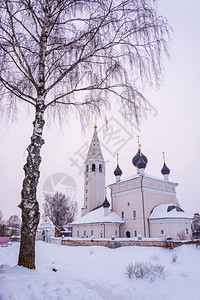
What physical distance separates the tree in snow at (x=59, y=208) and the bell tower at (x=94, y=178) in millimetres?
13132

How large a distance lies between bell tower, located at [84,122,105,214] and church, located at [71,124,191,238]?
1.42 m

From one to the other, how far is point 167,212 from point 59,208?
1144 inches

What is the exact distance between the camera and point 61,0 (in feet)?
20.0

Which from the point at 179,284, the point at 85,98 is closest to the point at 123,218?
the point at 179,284

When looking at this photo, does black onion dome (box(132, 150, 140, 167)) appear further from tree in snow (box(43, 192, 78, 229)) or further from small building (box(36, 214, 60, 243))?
tree in snow (box(43, 192, 78, 229))

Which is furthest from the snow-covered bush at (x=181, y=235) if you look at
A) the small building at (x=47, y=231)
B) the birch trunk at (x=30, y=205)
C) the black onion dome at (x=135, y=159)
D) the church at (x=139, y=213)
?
the birch trunk at (x=30, y=205)

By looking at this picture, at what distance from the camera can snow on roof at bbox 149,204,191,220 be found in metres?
24.4

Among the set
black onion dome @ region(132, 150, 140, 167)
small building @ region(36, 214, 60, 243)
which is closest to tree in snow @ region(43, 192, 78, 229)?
small building @ region(36, 214, 60, 243)

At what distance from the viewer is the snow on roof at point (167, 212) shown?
80.1ft

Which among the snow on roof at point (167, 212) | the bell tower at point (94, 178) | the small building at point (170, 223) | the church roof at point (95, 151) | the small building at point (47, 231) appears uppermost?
the church roof at point (95, 151)

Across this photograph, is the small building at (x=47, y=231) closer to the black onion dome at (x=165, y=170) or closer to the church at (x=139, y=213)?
the church at (x=139, y=213)

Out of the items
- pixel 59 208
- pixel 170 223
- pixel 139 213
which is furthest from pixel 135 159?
pixel 59 208

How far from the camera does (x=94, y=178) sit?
123 ft

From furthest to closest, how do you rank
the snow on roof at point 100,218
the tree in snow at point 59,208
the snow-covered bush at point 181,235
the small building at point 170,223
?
the tree in snow at point 59,208 < the snow on roof at point 100,218 < the small building at point 170,223 < the snow-covered bush at point 181,235
